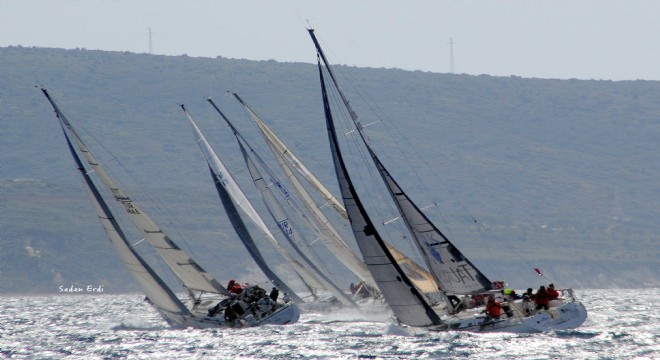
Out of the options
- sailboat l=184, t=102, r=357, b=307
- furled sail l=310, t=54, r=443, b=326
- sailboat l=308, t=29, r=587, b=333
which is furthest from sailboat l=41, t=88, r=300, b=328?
furled sail l=310, t=54, r=443, b=326

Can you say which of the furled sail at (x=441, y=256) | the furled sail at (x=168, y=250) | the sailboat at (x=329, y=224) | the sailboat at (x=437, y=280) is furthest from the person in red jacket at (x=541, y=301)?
the furled sail at (x=168, y=250)

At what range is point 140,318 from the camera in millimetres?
51500

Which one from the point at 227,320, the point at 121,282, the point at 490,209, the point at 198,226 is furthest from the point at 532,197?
the point at 227,320

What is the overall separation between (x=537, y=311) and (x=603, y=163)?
162 metres

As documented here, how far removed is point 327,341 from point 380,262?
169 inches

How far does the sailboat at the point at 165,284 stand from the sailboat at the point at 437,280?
684 cm

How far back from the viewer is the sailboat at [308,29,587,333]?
112 ft

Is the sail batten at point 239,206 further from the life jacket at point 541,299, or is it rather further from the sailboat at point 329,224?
the life jacket at point 541,299

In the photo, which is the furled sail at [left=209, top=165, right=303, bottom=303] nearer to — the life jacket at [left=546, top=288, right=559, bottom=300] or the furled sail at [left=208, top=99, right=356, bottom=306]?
the furled sail at [left=208, top=99, right=356, bottom=306]

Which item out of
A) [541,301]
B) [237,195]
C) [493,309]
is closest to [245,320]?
[237,195]

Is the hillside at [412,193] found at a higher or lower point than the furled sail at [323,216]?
lower

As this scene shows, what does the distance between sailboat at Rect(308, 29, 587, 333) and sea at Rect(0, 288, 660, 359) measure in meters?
0.47

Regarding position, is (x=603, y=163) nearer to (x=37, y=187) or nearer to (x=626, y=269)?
(x=626, y=269)

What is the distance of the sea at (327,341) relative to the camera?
3281 centimetres
